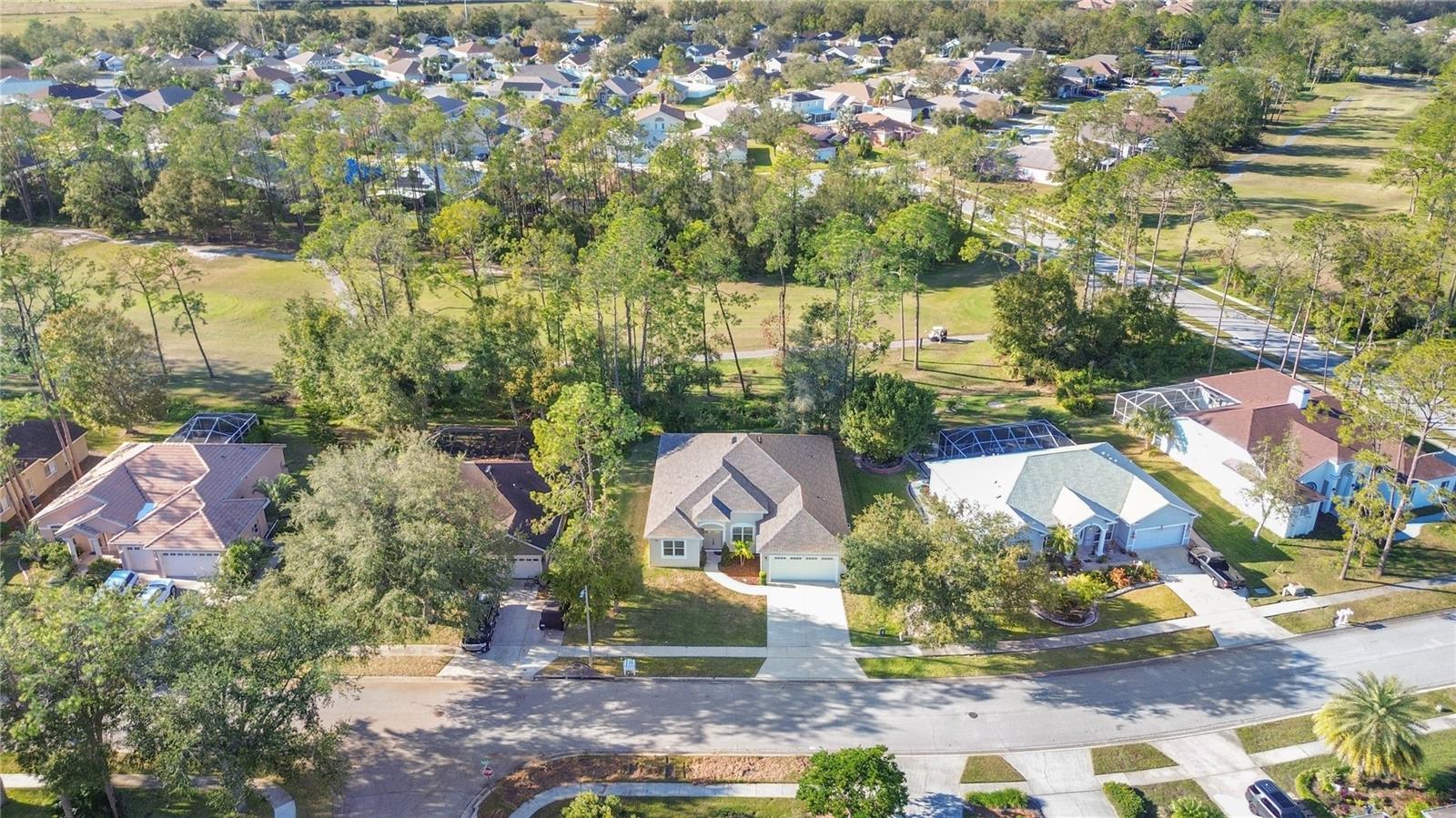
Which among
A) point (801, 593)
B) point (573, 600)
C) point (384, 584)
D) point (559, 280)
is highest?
point (559, 280)

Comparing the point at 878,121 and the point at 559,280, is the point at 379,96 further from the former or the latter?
the point at 559,280

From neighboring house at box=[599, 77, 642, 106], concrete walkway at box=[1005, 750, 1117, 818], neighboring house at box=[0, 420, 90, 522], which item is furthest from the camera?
neighboring house at box=[599, 77, 642, 106]

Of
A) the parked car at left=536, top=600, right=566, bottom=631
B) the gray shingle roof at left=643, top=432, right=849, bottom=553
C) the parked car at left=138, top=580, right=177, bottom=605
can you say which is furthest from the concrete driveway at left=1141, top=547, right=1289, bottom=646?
the parked car at left=138, top=580, right=177, bottom=605

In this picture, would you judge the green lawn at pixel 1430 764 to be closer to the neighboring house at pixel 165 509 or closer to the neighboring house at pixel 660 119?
the neighboring house at pixel 165 509

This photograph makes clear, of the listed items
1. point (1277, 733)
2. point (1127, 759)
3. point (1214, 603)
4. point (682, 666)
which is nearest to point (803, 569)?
point (682, 666)

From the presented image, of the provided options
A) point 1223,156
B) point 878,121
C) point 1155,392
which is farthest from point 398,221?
point 1223,156

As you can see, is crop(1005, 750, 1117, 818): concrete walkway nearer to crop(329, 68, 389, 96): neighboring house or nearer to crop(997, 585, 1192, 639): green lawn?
crop(997, 585, 1192, 639): green lawn
